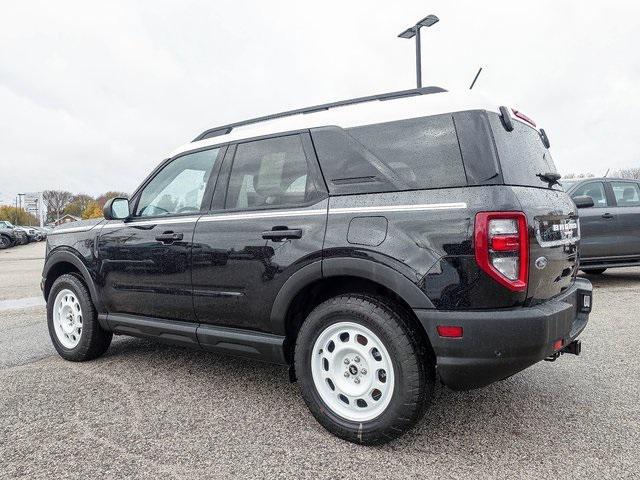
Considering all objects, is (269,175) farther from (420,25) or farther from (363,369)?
(420,25)

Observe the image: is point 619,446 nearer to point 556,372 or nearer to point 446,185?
point 556,372

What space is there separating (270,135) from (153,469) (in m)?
2.06

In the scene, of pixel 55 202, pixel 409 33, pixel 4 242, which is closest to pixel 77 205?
pixel 55 202

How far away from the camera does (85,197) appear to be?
109500 mm

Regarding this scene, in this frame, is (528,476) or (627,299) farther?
(627,299)

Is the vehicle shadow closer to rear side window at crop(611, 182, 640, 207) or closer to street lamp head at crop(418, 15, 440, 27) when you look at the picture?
rear side window at crop(611, 182, 640, 207)

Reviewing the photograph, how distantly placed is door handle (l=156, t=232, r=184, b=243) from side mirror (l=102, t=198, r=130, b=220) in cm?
60

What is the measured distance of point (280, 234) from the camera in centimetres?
291

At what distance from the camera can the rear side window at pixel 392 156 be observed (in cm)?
252

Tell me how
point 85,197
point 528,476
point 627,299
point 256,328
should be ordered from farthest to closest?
1. point 85,197
2. point 627,299
3. point 256,328
4. point 528,476

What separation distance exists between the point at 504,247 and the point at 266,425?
5.53 feet

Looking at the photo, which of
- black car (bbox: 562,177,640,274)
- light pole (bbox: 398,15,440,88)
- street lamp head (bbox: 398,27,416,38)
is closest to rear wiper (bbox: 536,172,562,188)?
black car (bbox: 562,177,640,274)

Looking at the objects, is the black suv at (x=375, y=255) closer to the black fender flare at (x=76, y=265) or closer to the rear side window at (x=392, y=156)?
the rear side window at (x=392, y=156)

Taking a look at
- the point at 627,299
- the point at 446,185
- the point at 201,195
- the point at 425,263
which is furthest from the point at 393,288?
the point at 627,299
